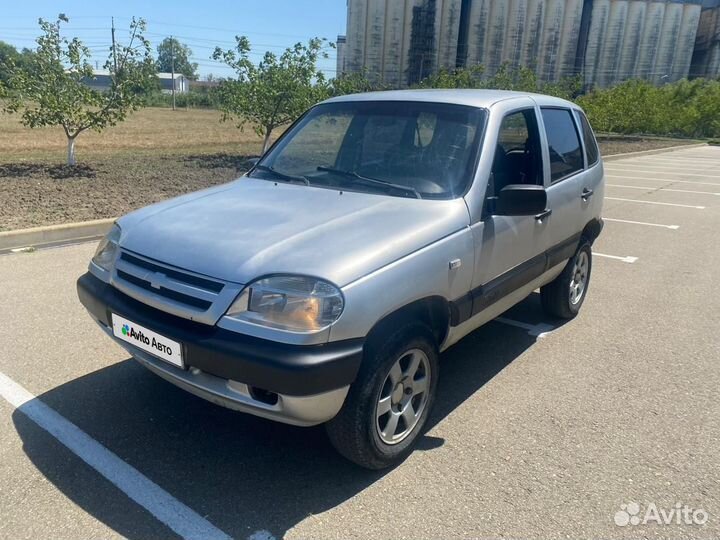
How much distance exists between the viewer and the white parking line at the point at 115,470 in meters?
2.50

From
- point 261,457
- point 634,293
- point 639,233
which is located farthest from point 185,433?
point 639,233

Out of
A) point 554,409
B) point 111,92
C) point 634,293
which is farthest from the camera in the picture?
point 111,92

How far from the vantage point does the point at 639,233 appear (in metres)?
8.94

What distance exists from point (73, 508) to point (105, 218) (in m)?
5.94

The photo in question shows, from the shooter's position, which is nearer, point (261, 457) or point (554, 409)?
point (261, 457)

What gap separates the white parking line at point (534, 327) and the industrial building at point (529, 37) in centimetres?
5905

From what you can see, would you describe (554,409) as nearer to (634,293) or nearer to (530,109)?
(530,109)

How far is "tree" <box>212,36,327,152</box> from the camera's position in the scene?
13.8 m

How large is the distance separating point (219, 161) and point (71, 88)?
12.4 feet

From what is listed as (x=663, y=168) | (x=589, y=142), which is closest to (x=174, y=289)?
(x=589, y=142)

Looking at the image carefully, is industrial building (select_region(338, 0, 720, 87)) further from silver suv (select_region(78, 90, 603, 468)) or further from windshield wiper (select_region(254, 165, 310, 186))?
silver suv (select_region(78, 90, 603, 468))

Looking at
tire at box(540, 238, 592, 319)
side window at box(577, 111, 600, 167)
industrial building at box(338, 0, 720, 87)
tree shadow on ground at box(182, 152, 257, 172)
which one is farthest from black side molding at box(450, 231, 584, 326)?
industrial building at box(338, 0, 720, 87)

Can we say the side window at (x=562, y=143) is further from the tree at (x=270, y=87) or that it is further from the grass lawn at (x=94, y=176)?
the tree at (x=270, y=87)

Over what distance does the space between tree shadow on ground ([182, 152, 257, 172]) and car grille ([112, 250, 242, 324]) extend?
995cm
